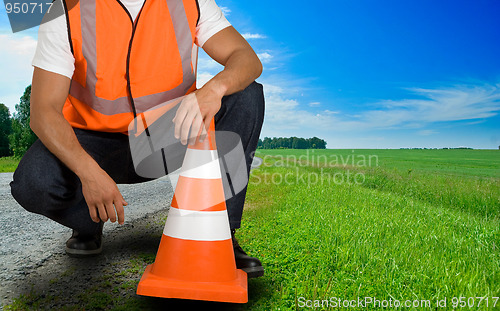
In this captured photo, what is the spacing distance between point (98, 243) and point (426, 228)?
326cm

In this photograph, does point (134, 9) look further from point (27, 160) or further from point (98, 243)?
point (98, 243)

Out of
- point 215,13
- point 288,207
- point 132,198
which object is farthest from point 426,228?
point 132,198

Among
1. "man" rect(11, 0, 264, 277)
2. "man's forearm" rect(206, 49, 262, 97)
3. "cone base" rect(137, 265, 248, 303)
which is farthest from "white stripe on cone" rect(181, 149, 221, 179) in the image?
"cone base" rect(137, 265, 248, 303)

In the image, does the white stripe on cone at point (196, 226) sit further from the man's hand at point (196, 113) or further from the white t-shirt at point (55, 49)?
the white t-shirt at point (55, 49)

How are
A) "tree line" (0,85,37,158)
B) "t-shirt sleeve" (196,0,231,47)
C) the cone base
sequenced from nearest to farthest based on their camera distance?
the cone base → "t-shirt sleeve" (196,0,231,47) → "tree line" (0,85,37,158)

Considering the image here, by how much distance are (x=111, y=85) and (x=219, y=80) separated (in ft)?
2.73

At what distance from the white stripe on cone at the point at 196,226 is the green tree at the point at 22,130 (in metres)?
25.9

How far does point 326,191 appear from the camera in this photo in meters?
6.15

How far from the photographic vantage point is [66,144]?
2.08 metres

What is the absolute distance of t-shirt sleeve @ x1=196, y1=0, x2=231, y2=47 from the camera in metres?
2.68

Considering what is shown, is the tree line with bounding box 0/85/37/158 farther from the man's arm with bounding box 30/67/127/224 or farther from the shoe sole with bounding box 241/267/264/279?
the shoe sole with bounding box 241/267/264/279

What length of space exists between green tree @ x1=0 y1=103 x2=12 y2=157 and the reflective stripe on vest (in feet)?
133

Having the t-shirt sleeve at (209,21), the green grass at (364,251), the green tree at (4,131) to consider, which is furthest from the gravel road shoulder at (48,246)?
the green tree at (4,131)

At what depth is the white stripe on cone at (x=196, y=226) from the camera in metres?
1.98
